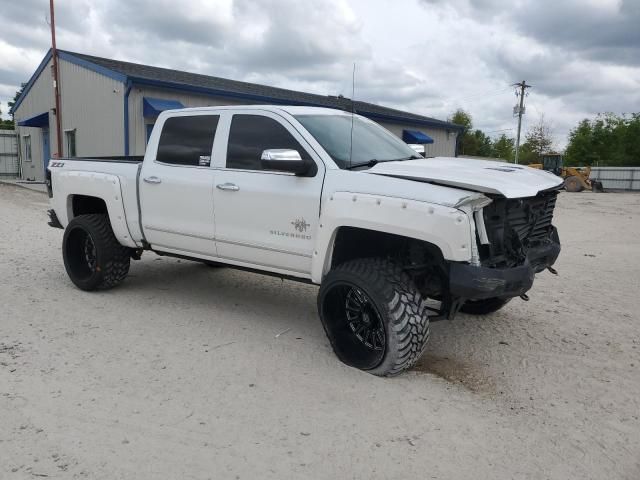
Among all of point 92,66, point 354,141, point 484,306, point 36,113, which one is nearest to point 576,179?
point 92,66

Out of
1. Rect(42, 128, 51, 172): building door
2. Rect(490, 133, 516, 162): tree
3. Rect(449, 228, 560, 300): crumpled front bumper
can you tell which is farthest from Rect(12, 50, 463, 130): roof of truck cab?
Rect(490, 133, 516, 162): tree

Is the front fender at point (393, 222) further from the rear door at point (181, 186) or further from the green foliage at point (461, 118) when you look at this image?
the green foliage at point (461, 118)

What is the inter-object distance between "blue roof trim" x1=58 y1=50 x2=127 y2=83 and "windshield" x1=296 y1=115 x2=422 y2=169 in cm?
1292

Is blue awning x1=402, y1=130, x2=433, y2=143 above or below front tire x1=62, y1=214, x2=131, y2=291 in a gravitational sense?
above

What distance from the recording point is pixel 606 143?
5356 cm

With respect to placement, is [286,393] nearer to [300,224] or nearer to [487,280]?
[300,224]

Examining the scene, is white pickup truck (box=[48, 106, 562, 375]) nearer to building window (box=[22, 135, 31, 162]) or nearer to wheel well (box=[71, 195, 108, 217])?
wheel well (box=[71, 195, 108, 217])

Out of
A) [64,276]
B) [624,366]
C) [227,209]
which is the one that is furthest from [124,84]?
[624,366]

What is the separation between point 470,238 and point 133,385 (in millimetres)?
2401

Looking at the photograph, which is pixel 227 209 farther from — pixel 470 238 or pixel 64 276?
pixel 64 276

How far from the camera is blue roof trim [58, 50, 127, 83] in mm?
16422

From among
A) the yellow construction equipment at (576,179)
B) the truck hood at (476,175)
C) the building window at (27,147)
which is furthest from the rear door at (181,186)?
the yellow construction equipment at (576,179)

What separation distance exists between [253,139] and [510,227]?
2.20 m

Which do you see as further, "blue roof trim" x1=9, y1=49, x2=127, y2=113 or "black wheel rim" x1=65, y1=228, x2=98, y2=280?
"blue roof trim" x1=9, y1=49, x2=127, y2=113
